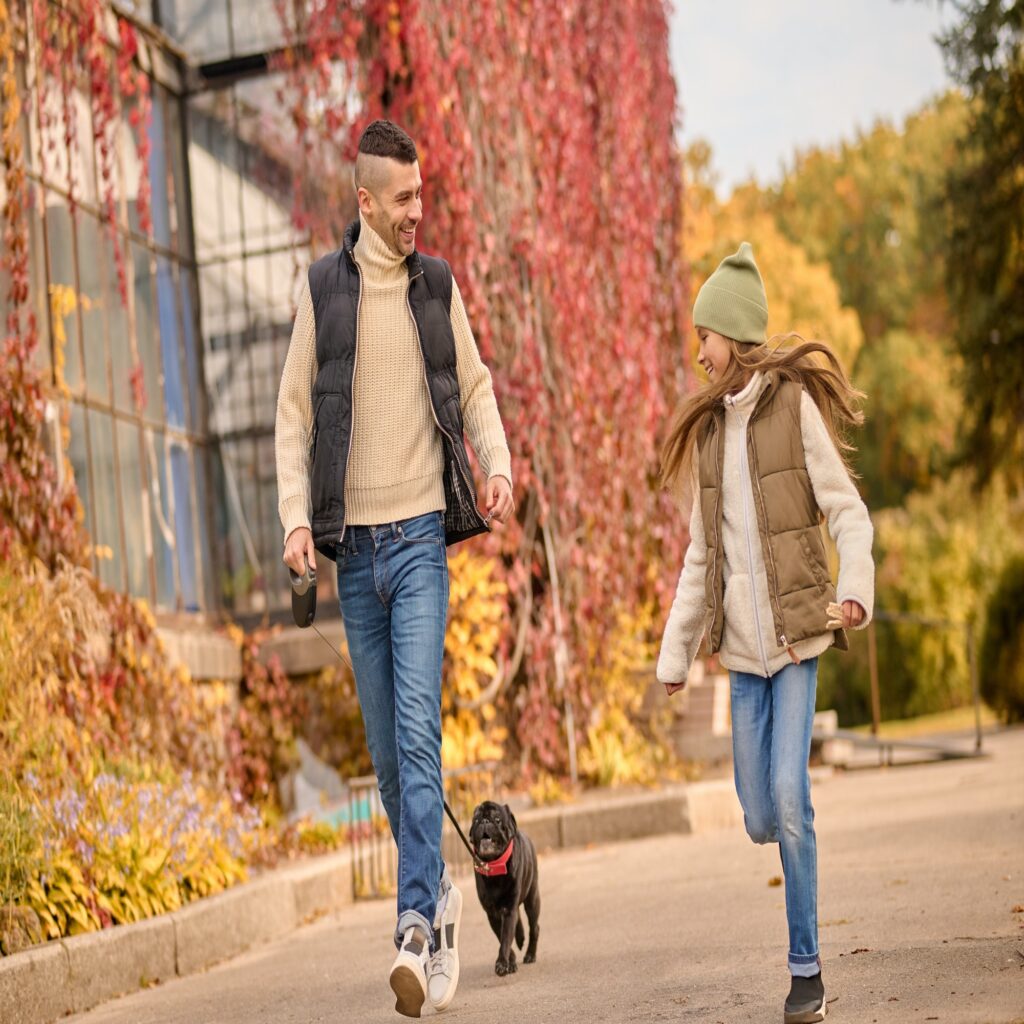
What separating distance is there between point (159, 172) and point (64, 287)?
199 centimetres

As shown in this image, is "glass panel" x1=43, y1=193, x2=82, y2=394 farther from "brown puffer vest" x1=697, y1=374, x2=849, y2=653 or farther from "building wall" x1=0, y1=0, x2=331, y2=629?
"brown puffer vest" x1=697, y1=374, x2=849, y2=653

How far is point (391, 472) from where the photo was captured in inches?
173

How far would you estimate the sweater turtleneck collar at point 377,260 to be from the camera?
4512 mm

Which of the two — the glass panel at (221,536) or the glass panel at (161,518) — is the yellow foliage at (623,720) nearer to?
the glass panel at (221,536)

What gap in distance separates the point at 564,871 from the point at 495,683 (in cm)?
209

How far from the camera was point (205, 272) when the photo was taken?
12.2 metres

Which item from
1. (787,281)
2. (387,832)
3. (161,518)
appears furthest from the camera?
(787,281)

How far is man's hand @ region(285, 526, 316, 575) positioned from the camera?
4.23 metres

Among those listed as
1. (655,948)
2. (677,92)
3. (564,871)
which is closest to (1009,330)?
(677,92)

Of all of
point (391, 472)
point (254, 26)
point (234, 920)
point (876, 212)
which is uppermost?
point (876, 212)

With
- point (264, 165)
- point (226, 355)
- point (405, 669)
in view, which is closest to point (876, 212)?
point (264, 165)

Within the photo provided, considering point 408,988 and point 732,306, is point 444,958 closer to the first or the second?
point 408,988

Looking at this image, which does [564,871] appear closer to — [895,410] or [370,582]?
[370,582]

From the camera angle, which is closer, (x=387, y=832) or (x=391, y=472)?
(x=391, y=472)
